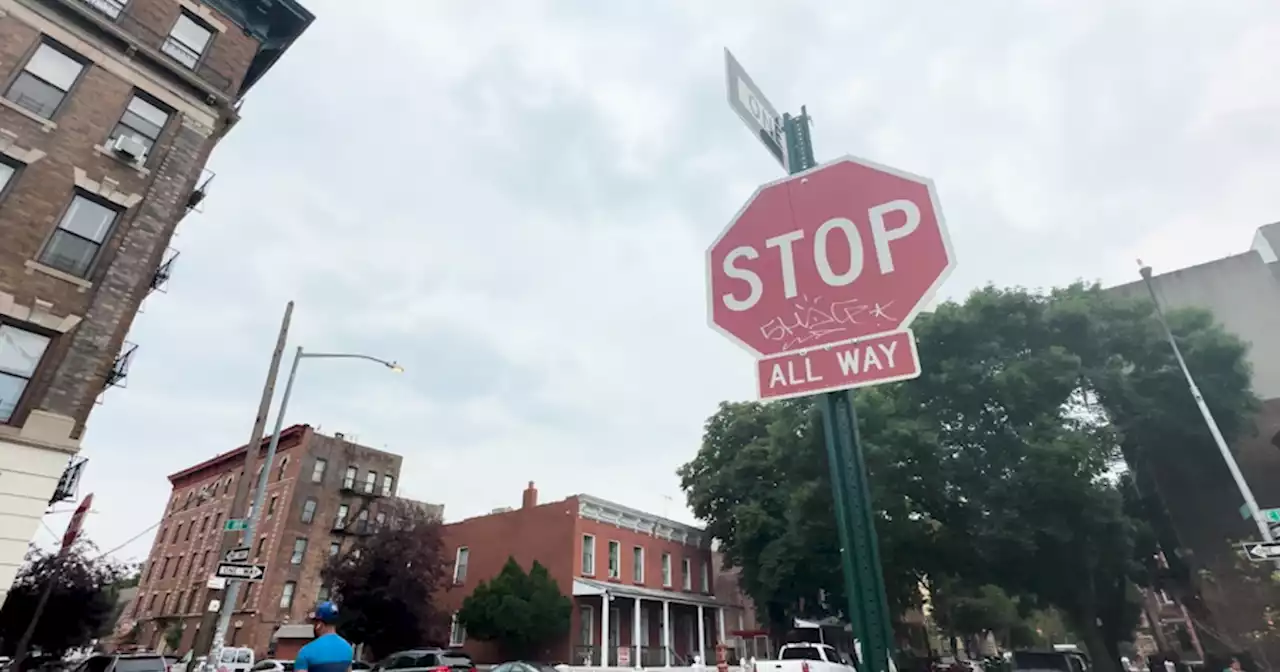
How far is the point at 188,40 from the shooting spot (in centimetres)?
1567

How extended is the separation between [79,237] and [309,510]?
27.1m

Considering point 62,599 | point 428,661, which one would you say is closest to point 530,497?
point 428,661

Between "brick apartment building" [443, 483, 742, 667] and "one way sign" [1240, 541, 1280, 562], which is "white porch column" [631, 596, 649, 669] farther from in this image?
"one way sign" [1240, 541, 1280, 562]

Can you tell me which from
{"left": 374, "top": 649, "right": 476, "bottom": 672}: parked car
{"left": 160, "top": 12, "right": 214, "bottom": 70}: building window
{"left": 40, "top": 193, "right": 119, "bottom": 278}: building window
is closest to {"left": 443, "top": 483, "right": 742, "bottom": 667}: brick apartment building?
{"left": 374, "top": 649, "right": 476, "bottom": 672}: parked car

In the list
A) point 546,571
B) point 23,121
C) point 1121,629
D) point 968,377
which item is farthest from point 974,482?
point 23,121

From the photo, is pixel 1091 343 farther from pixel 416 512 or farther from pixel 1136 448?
pixel 416 512

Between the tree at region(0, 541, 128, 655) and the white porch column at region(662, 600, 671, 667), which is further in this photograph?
the white porch column at region(662, 600, 671, 667)

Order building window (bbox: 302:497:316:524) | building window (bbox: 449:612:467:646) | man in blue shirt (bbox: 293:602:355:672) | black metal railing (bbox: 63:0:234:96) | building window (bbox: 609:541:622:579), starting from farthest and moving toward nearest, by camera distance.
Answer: building window (bbox: 302:497:316:524)
building window (bbox: 609:541:622:579)
building window (bbox: 449:612:467:646)
black metal railing (bbox: 63:0:234:96)
man in blue shirt (bbox: 293:602:355:672)

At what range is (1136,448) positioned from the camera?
23.0 m

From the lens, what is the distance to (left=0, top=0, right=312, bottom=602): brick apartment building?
11656 mm

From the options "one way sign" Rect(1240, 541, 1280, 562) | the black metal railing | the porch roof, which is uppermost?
the black metal railing

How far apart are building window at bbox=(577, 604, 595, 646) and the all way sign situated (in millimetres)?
27571

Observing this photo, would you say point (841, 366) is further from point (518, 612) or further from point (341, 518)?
point (341, 518)

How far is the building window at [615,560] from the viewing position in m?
29.9
